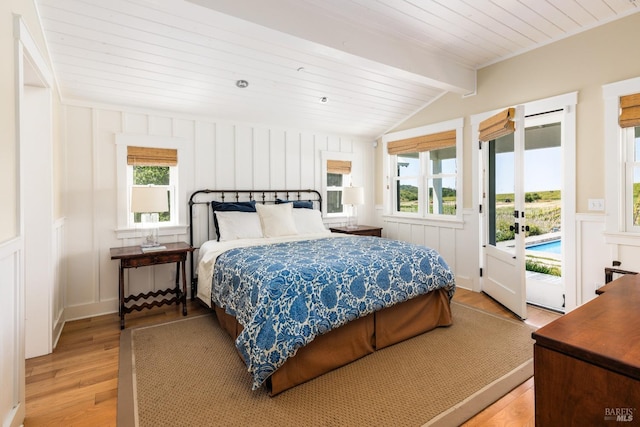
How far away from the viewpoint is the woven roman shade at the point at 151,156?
3658 millimetres

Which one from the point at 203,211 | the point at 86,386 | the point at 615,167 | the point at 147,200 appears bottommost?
the point at 86,386

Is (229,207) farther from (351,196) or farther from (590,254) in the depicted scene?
(590,254)

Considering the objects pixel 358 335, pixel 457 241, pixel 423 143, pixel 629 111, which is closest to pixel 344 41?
pixel 423 143

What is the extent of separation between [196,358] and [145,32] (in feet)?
8.78

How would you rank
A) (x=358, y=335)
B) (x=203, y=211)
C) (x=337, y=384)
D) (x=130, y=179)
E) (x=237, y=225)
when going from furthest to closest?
1. (x=203, y=211)
2. (x=237, y=225)
3. (x=130, y=179)
4. (x=358, y=335)
5. (x=337, y=384)

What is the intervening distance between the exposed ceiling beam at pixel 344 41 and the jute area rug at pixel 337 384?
2.58 m

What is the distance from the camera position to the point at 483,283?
4035 mm

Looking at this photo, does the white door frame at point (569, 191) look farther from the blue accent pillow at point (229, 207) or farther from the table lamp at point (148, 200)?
the table lamp at point (148, 200)

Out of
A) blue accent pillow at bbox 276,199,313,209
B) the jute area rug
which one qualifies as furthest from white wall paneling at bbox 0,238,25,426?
blue accent pillow at bbox 276,199,313,209

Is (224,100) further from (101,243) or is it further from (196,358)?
(196,358)

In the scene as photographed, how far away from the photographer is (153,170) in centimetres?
386

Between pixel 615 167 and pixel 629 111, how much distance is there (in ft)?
1.62

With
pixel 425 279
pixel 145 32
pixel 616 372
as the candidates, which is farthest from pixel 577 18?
pixel 145 32

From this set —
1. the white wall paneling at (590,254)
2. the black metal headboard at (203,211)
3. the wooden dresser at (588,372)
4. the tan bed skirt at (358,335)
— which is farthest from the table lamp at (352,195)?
the wooden dresser at (588,372)
